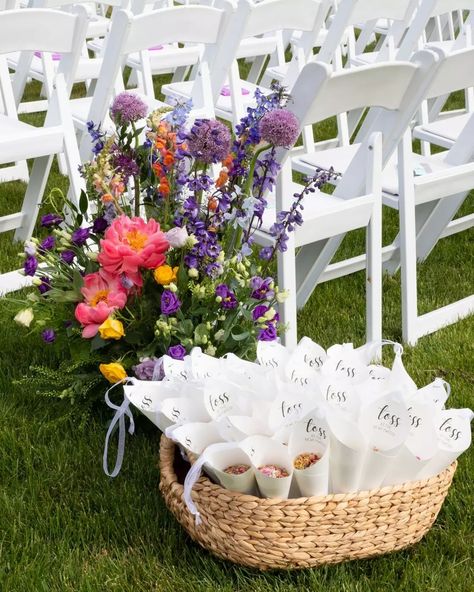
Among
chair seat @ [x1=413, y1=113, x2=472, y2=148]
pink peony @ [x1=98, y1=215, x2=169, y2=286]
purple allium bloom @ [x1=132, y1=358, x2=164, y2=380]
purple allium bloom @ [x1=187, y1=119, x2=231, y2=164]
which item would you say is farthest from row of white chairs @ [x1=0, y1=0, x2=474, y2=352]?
purple allium bloom @ [x1=132, y1=358, x2=164, y2=380]

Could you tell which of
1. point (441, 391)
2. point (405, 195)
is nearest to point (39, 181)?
point (405, 195)

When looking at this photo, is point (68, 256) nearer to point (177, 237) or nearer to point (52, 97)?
point (177, 237)

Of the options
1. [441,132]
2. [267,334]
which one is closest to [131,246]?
[267,334]

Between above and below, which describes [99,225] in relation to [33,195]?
above

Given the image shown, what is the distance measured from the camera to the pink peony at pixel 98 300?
2688mm

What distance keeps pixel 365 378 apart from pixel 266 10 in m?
2.35

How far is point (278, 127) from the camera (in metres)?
2.53

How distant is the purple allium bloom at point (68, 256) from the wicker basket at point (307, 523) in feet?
2.75

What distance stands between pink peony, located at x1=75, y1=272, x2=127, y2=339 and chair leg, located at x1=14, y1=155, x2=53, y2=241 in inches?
50.1

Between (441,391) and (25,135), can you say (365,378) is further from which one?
(25,135)

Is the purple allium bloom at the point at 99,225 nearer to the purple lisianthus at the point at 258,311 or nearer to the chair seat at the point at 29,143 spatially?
the purple lisianthus at the point at 258,311

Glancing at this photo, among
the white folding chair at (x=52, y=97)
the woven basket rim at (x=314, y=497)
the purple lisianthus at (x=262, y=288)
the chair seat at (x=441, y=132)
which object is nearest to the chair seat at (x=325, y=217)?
the purple lisianthus at (x=262, y=288)

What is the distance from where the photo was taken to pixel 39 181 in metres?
4.00

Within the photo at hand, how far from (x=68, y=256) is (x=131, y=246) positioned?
0.87 feet
